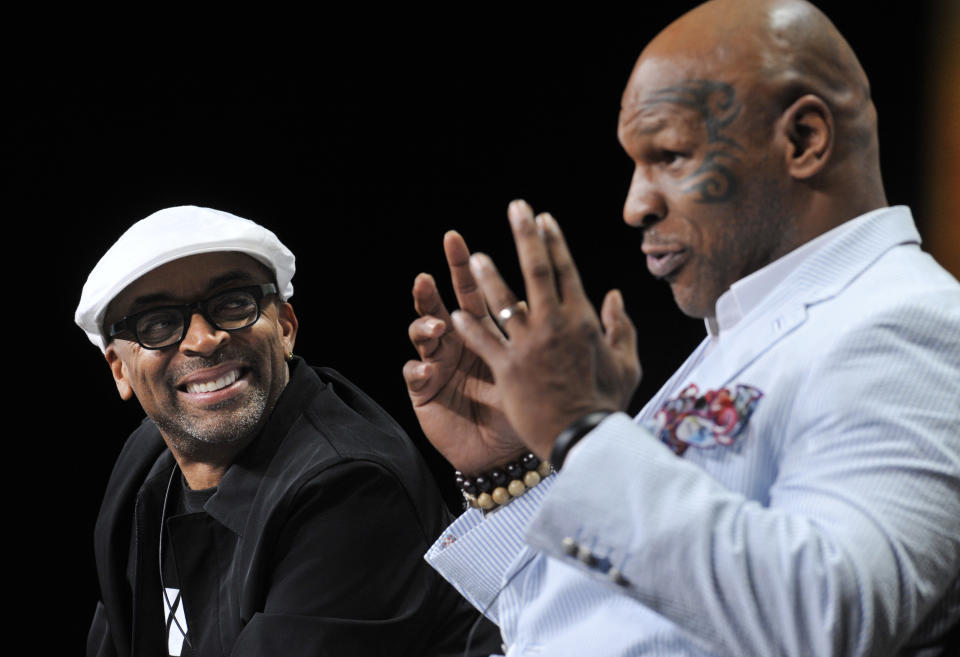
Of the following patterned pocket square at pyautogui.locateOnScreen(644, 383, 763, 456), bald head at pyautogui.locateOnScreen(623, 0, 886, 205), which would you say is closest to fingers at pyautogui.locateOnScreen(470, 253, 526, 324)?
patterned pocket square at pyautogui.locateOnScreen(644, 383, 763, 456)

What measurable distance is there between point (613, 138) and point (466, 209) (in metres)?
0.53

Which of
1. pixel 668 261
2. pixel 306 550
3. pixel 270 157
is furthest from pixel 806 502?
pixel 270 157

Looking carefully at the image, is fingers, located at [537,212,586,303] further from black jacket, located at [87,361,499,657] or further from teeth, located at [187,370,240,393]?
teeth, located at [187,370,240,393]

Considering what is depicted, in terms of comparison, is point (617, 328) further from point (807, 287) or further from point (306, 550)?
point (306, 550)

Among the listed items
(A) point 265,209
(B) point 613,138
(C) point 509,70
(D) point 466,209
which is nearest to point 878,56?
(B) point 613,138

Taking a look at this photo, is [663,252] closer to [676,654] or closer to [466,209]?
[676,654]

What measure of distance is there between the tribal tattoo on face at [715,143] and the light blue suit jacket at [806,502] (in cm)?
17

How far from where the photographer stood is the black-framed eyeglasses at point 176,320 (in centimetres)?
235

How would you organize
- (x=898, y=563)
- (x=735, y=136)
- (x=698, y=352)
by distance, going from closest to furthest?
1. (x=898, y=563)
2. (x=735, y=136)
3. (x=698, y=352)

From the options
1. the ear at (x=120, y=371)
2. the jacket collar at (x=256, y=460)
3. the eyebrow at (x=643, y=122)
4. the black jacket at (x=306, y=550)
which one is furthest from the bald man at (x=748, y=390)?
the ear at (x=120, y=371)

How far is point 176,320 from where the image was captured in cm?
236

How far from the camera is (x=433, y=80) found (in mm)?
3434

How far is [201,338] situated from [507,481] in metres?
1.05

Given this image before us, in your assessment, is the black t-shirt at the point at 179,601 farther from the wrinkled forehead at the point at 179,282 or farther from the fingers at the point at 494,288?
the fingers at the point at 494,288
